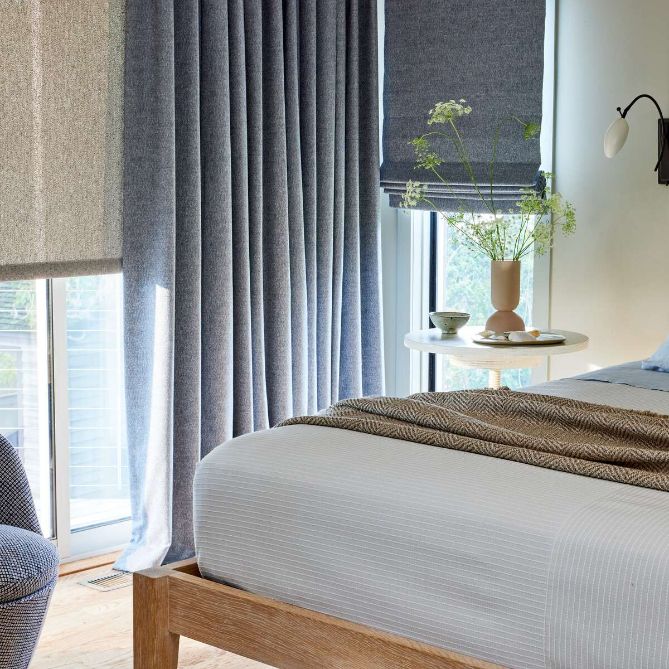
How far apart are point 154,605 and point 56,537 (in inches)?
53.0

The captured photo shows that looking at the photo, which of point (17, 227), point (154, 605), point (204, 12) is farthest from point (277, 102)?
point (154, 605)

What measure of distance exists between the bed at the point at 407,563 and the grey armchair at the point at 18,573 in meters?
0.23

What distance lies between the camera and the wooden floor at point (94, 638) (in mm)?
2410

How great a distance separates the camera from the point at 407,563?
1.56 metres

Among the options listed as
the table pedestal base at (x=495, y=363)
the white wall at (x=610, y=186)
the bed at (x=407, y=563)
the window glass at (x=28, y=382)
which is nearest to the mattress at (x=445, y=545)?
the bed at (x=407, y=563)

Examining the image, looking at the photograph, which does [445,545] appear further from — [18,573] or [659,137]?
[659,137]

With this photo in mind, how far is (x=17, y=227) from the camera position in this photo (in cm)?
272

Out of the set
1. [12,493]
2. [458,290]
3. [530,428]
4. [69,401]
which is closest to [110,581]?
[69,401]

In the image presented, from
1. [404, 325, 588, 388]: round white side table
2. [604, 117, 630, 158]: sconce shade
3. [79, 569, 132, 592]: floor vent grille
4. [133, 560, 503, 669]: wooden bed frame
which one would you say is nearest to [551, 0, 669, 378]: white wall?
[404, 325, 588, 388]: round white side table

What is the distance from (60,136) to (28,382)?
0.74m

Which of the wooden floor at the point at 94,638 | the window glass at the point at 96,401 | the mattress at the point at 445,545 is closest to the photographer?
the mattress at the point at 445,545

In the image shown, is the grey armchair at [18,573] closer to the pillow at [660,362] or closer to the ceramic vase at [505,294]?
the pillow at [660,362]

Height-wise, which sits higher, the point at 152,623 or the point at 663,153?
the point at 663,153

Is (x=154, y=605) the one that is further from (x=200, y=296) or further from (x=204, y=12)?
(x=204, y=12)
